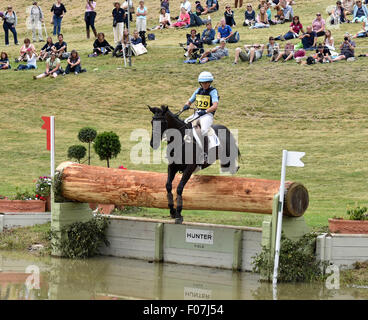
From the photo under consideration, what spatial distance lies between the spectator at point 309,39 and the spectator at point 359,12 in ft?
14.8

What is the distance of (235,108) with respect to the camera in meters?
25.8

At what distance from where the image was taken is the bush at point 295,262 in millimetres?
12156

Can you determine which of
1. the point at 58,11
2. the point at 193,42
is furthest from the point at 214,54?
the point at 58,11

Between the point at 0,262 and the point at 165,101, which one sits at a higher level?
the point at 165,101

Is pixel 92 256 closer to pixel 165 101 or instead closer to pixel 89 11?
pixel 165 101

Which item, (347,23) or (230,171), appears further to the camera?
(347,23)

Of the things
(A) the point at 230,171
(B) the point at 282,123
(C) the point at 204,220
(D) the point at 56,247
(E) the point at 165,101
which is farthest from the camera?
(E) the point at 165,101

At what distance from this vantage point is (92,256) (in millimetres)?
14406

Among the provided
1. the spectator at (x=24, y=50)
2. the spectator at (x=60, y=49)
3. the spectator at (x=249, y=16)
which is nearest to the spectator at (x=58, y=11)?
the spectator at (x=24, y=50)

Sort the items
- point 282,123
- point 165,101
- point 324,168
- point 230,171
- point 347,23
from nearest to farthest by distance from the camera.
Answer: point 230,171 < point 324,168 < point 282,123 < point 165,101 < point 347,23

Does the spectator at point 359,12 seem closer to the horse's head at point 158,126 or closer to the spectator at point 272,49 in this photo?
the spectator at point 272,49
